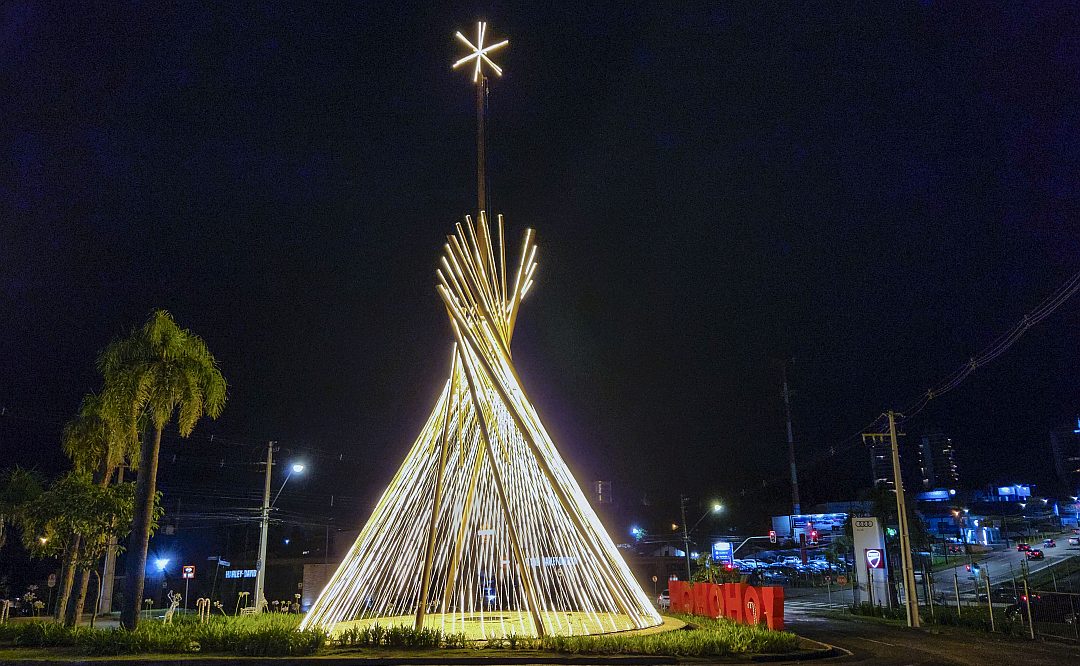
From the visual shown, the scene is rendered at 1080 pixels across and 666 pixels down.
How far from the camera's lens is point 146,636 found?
48.2ft

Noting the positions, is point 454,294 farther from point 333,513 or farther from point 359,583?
point 333,513

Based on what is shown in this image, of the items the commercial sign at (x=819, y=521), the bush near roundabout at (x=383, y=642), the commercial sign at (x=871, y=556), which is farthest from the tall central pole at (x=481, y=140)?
the commercial sign at (x=819, y=521)

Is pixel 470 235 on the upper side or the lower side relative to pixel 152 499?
upper

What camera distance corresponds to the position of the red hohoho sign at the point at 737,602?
16688mm

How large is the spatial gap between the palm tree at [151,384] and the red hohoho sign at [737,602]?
13.5m

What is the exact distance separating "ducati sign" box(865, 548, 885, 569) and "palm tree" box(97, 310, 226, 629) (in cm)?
2170

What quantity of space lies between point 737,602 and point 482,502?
6.45 meters

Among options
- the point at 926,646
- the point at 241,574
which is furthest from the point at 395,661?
the point at 241,574

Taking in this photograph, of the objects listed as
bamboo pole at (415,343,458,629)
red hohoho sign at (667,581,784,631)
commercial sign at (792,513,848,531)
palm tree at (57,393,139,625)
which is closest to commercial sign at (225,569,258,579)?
palm tree at (57,393,139,625)

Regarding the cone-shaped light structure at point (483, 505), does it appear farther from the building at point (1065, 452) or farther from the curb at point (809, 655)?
the building at point (1065, 452)

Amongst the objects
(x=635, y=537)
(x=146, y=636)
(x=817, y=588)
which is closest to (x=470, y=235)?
(x=146, y=636)

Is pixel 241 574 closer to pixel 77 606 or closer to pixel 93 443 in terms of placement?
pixel 93 443

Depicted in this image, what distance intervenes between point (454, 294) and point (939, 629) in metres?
16.8

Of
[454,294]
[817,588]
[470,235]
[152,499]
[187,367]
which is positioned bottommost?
[817,588]
